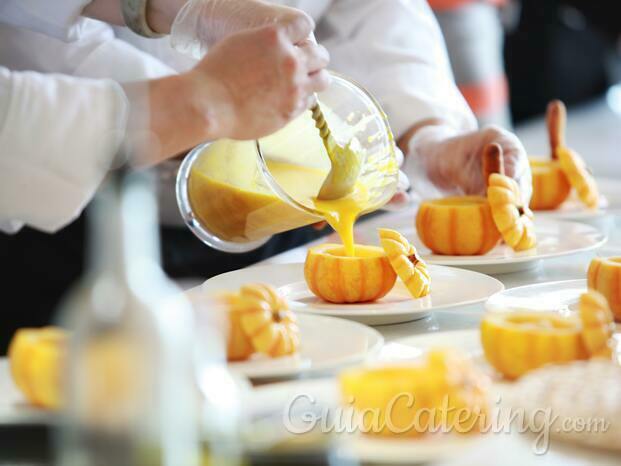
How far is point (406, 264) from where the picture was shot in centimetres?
139

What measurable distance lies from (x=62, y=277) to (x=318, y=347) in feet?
3.70

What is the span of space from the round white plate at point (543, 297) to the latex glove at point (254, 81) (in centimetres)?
37

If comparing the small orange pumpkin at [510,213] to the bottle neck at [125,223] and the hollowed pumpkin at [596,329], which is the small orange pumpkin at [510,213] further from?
the bottle neck at [125,223]

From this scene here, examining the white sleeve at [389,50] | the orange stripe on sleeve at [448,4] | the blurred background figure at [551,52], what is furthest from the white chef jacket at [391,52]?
the blurred background figure at [551,52]

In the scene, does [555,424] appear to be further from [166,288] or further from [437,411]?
[166,288]

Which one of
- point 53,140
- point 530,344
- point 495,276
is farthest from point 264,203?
point 530,344

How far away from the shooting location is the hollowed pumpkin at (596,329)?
1044mm

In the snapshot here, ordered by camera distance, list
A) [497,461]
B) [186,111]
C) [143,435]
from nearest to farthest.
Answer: [143,435] → [497,461] → [186,111]

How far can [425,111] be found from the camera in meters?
2.20

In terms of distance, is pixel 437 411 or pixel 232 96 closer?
pixel 437 411

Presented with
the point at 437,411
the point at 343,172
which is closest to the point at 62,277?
the point at 343,172

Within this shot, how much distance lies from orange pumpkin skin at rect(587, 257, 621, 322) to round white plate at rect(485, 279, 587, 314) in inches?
2.1

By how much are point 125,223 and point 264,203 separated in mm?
772

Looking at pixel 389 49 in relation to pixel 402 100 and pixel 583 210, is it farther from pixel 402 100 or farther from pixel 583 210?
pixel 583 210
